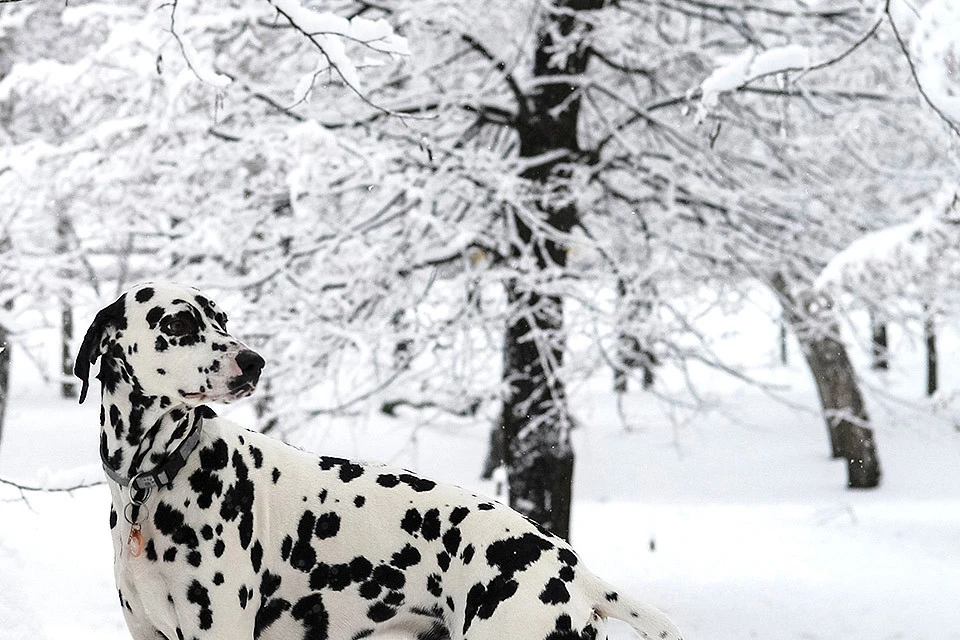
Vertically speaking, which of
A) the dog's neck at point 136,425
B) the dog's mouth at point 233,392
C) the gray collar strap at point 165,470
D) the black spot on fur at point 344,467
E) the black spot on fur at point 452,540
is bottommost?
the black spot on fur at point 452,540

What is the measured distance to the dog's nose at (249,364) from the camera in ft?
8.84

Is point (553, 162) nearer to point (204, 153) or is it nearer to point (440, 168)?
point (440, 168)

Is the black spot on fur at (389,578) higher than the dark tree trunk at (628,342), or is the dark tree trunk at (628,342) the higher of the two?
the dark tree trunk at (628,342)

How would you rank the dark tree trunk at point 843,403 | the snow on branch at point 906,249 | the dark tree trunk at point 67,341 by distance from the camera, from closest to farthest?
the snow on branch at point 906,249
the dark tree trunk at point 67,341
the dark tree trunk at point 843,403

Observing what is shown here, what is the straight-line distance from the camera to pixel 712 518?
43.2ft

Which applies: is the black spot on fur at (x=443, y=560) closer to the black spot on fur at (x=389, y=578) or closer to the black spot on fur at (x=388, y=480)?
the black spot on fur at (x=389, y=578)

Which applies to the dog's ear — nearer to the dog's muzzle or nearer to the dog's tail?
the dog's muzzle

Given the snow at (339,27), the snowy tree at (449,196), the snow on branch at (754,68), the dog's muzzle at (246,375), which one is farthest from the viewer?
the snowy tree at (449,196)

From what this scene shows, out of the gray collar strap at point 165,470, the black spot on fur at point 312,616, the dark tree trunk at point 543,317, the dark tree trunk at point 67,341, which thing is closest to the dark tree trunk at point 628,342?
the dark tree trunk at point 543,317

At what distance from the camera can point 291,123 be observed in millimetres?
7461

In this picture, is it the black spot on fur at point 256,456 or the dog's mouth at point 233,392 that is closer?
the dog's mouth at point 233,392

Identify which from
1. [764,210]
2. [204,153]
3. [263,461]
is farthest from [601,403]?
[263,461]

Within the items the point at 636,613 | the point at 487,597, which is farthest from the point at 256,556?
the point at 636,613

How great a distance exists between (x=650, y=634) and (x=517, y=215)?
16.5ft
